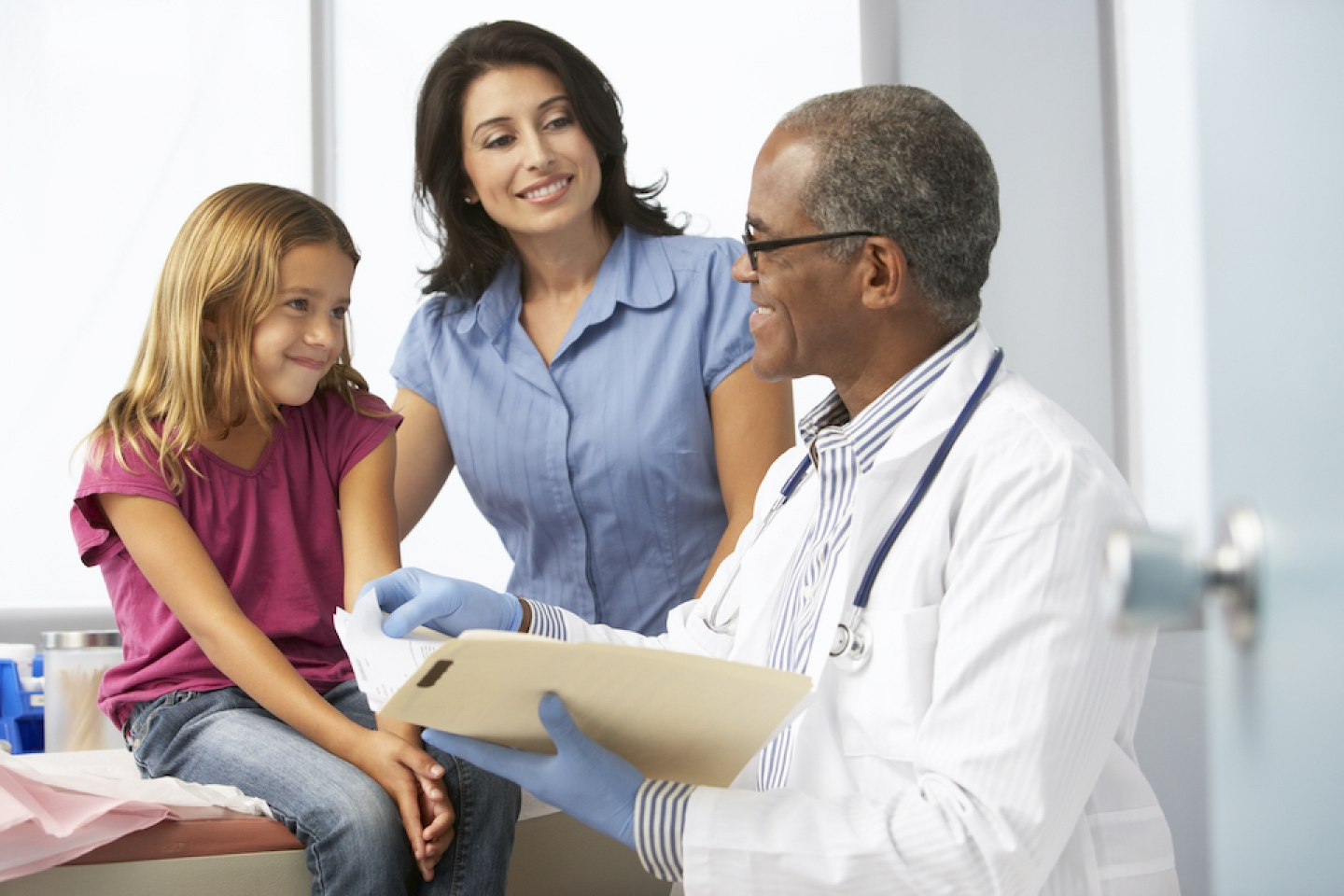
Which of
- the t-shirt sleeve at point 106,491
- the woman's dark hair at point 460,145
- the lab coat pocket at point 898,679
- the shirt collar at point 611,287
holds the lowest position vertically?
the lab coat pocket at point 898,679

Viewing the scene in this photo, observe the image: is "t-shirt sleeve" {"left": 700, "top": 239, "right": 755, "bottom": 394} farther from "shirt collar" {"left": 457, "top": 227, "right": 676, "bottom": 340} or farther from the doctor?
the doctor

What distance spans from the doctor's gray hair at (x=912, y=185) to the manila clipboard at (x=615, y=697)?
45 cm

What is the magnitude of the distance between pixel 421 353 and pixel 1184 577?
1814mm

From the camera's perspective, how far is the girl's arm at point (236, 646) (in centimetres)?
139

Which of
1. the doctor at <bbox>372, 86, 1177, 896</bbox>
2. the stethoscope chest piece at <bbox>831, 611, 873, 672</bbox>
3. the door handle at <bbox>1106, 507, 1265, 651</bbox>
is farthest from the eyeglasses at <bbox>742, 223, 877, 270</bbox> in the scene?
the door handle at <bbox>1106, 507, 1265, 651</bbox>

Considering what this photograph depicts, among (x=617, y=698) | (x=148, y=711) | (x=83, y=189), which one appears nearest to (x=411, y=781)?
(x=148, y=711)

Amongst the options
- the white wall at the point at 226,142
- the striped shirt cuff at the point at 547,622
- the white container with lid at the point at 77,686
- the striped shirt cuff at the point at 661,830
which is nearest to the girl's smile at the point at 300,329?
the striped shirt cuff at the point at 547,622

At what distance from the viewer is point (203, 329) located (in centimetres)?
167

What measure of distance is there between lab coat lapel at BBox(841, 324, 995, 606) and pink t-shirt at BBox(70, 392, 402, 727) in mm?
874

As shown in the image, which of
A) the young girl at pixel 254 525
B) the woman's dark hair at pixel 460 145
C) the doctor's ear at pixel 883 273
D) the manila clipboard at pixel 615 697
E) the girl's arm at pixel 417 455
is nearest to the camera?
the manila clipboard at pixel 615 697

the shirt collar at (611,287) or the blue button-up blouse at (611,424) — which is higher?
the shirt collar at (611,287)

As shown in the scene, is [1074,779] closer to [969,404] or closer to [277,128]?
[969,404]

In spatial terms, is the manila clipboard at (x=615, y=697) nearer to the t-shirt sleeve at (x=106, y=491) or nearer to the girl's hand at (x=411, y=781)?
the girl's hand at (x=411, y=781)

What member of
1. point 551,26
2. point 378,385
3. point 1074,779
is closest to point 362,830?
point 1074,779
